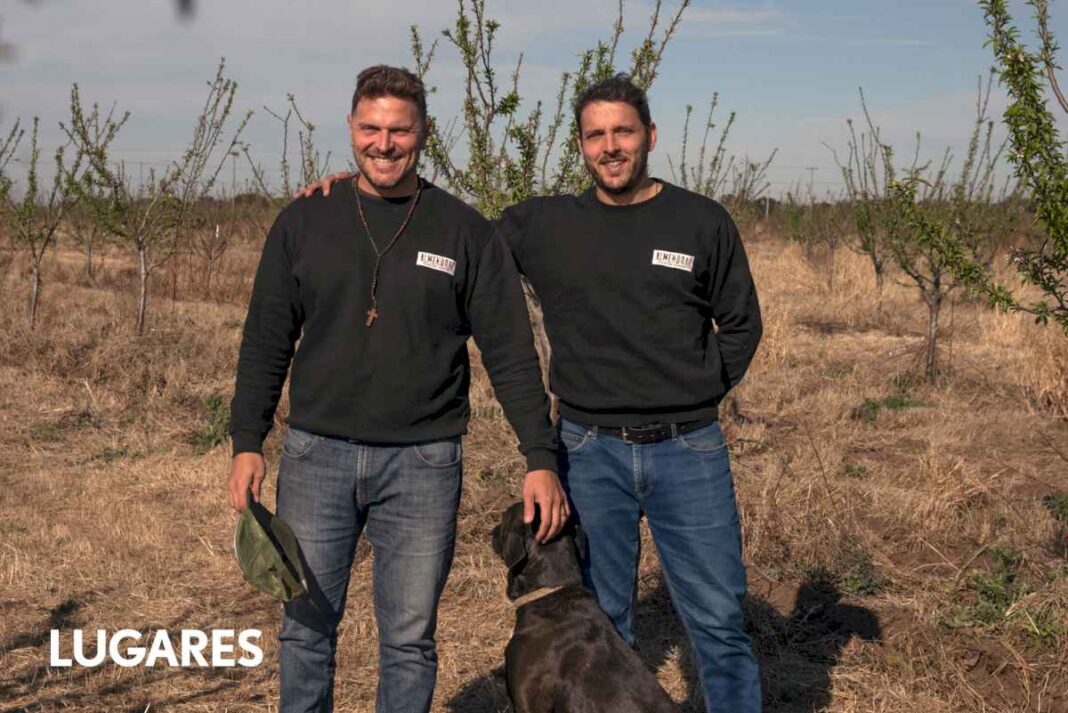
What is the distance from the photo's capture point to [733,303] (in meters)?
3.53

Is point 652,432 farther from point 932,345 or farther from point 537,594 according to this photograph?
point 932,345

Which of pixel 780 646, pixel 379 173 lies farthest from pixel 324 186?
pixel 780 646

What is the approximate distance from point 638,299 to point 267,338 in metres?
1.11

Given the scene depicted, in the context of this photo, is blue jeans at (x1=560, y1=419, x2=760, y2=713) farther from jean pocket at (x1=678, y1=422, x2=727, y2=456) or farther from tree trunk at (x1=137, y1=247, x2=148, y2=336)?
tree trunk at (x1=137, y1=247, x2=148, y2=336)

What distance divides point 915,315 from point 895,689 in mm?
12457

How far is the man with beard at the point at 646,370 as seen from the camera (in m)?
3.36

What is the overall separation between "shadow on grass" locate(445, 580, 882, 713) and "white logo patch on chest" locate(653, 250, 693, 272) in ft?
6.58

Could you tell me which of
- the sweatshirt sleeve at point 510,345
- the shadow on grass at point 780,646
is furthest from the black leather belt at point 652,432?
the shadow on grass at point 780,646

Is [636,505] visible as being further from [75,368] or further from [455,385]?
[75,368]

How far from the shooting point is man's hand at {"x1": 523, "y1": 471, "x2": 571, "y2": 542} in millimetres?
3213

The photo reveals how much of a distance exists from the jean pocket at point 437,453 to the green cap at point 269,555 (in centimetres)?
43

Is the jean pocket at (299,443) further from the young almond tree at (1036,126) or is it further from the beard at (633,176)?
the young almond tree at (1036,126)

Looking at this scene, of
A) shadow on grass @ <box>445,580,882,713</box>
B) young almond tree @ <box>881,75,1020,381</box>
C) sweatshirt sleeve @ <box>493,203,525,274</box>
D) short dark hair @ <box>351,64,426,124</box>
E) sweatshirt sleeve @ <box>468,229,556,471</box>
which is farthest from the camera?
young almond tree @ <box>881,75,1020,381</box>

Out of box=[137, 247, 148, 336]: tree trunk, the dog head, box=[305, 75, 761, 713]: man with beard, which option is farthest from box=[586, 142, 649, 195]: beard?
box=[137, 247, 148, 336]: tree trunk
